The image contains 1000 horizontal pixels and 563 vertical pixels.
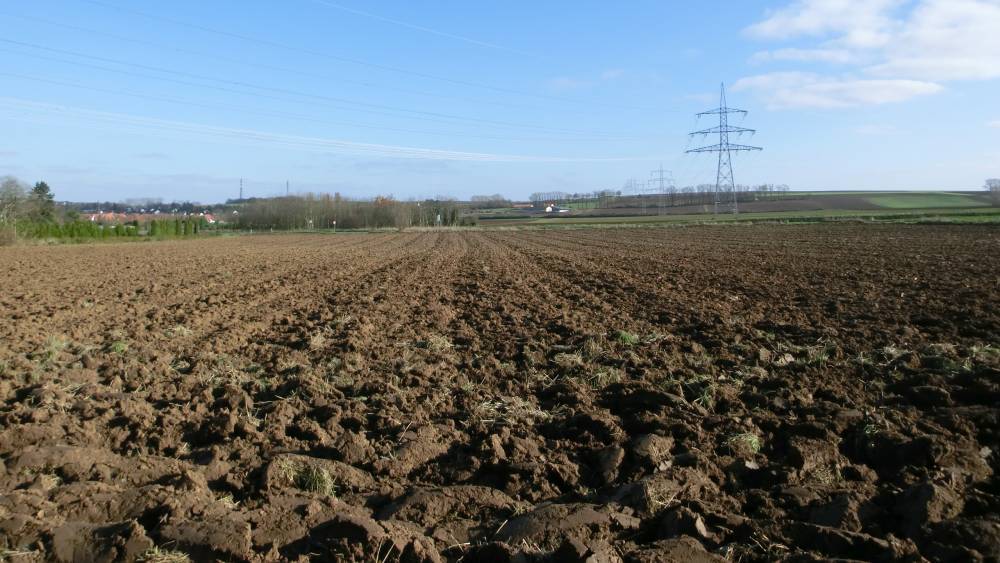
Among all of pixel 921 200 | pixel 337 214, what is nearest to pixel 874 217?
pixel 921 200

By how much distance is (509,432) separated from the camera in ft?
19.4

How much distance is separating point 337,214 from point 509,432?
333ft

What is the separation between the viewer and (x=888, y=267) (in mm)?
19297

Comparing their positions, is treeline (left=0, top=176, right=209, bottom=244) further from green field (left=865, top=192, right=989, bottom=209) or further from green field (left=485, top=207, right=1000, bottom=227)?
green field (left=865, top=192, right=989, bottom=209)

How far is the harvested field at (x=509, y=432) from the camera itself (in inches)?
156

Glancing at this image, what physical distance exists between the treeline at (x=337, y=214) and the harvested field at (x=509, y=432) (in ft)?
275

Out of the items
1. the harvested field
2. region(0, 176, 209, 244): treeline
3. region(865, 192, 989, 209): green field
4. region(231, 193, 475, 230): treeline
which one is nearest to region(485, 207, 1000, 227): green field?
region(865, 192, 989, 209): green field

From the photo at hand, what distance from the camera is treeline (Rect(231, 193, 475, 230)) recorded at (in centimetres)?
9919

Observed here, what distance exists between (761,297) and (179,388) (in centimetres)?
1110

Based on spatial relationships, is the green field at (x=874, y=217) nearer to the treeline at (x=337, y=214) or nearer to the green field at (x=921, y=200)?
the green field at (x=921, y=200)

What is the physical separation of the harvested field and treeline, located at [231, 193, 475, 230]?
83.8 m

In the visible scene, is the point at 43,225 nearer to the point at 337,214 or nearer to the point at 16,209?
the point at 16,209

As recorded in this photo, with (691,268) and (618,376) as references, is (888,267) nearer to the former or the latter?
(691,268)

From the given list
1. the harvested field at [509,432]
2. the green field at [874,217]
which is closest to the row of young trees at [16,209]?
the harvested field at [509,432]
